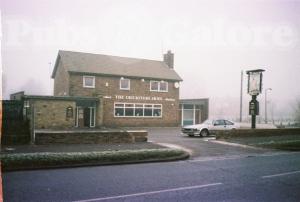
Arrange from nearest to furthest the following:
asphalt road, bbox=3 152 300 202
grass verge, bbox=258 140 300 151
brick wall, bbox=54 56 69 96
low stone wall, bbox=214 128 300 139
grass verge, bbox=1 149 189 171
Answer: asphalt road, bbox=3 152 300 202
grass verge, bbox=1 149 189 171
grass verge, bbox=258 140 300 151
low stone wall, bbox=214 128 300 139
brick wall, bbox=54 56 69 96

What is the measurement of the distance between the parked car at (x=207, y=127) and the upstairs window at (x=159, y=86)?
13043mm

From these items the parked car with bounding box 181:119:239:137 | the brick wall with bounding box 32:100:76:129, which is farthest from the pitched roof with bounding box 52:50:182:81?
the parked car with bounding box 181:119:239:137

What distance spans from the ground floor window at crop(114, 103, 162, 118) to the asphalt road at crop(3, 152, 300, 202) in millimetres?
22065

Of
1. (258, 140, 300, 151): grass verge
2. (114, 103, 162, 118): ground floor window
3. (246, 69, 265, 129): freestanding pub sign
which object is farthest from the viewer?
(114, 103, 162, 118): ground floor window

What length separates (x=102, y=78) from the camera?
108 ft

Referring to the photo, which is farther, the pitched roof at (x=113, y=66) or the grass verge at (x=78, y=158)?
the pitched roof at (x=113, y=66)

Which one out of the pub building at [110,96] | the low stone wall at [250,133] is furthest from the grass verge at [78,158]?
the pub building at [110,96]

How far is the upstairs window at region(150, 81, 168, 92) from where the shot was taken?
35772 mm

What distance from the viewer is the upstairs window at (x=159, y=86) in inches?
1408

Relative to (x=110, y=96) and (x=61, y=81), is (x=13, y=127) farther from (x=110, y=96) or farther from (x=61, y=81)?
(x=61, y=81)

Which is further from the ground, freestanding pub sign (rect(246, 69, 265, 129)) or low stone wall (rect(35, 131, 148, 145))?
freestanding pub sign (rect(246, 69, 265, 129))

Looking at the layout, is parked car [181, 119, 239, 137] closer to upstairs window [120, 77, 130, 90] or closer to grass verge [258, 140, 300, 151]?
grass verge [258, 140, 300, 151]

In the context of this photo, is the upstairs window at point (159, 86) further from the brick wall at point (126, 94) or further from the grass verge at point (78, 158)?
the grass verge at point (78, 158)

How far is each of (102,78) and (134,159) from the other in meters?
21.8
